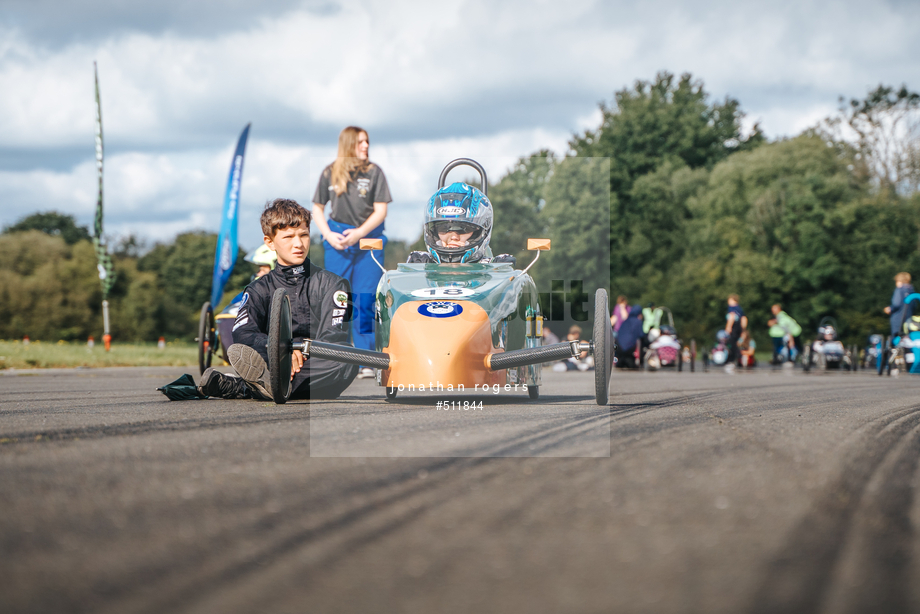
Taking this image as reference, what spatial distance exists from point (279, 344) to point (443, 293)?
4.51ft

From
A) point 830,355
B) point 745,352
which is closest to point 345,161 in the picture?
point 745,352

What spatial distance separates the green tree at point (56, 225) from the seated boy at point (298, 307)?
8129 cm

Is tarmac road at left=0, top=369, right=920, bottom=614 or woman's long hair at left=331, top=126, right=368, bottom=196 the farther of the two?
woman's long hair at left=331, top=126, right=368, bottom=196

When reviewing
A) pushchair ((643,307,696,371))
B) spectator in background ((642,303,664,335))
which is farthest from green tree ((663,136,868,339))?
pushchair ((643,307,696,371))

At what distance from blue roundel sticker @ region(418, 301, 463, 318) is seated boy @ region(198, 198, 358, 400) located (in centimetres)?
94

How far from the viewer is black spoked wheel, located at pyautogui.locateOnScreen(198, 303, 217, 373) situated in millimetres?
11453

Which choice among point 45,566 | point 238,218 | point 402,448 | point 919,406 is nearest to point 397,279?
point 402,448

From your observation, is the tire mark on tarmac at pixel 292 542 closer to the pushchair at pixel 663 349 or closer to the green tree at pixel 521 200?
the pushchair at pixel 663 349

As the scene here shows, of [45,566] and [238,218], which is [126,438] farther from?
[238,218]

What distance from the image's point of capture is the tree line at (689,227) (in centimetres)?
4362

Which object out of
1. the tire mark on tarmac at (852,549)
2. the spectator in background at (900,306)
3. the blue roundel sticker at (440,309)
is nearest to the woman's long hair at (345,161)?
the blue roundel sticker at (440,309)

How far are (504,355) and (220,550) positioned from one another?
447 centimetres

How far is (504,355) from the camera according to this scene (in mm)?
6773

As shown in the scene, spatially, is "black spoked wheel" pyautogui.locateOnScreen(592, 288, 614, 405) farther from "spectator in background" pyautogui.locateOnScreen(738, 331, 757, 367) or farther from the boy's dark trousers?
"spectator in background" pyautogui.locateOnScreen(738, 331, 757, 367)
